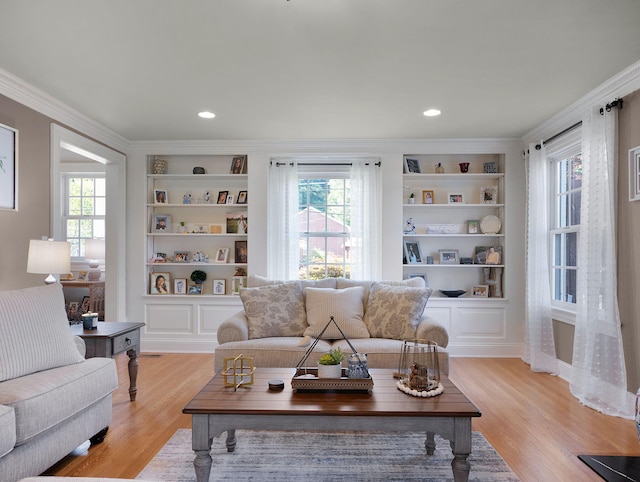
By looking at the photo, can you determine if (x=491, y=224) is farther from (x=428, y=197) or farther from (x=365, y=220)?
(x=365, y=220)

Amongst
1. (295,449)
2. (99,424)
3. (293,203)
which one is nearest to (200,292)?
(293,203)

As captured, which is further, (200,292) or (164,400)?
(200,292)

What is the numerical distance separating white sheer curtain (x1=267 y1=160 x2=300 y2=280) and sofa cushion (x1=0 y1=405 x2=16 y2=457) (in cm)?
350

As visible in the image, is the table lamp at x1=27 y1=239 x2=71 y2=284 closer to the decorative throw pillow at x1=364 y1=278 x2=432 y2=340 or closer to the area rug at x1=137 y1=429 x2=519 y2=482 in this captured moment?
the area rug at x1=137 y1=429 x2=519 y2=482

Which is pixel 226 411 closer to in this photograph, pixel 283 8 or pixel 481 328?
pixel 283 8

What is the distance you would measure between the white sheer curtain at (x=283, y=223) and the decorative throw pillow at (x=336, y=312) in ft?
4.94

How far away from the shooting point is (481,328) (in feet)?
17.1

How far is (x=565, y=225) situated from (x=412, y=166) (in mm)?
1795

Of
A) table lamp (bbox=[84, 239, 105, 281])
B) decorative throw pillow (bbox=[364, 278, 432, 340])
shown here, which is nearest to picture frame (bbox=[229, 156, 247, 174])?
table lamp (bbox=[84, 239, 105, 281])

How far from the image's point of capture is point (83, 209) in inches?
266

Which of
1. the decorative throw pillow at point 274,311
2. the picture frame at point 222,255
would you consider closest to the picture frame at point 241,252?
the picture frame at point 222,255

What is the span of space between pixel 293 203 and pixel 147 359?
2.44 metres

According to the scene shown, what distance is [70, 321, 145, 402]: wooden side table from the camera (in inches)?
123

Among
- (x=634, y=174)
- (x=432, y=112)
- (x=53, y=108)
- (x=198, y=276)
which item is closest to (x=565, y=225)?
(x=634, y=174)
